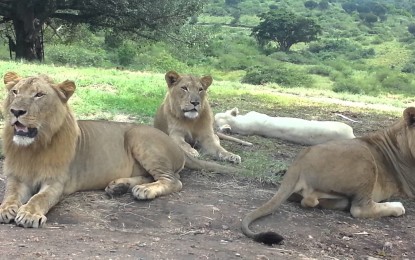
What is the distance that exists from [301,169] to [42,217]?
71.4 inches

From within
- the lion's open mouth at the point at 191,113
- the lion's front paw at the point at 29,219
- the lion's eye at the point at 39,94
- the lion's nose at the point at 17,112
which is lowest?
the lion's front paw at the point at 29,219

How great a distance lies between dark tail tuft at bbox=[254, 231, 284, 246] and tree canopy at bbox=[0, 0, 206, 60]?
46.4 feet

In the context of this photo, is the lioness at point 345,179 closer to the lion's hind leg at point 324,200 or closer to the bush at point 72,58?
the lion's hind leg at point 324,200

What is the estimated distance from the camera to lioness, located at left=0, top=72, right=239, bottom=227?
13.5 ft

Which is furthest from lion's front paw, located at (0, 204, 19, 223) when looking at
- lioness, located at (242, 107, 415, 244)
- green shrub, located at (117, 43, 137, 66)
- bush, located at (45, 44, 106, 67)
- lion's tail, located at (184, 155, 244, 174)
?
green shrub, located at (117, 43, 137, 66)

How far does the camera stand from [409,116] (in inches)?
197

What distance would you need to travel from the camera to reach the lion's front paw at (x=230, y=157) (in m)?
6.06

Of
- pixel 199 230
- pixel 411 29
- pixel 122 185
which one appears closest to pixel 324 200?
pixel 199 230

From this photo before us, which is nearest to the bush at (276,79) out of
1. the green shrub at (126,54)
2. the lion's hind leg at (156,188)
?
the green shrub at (126,54)

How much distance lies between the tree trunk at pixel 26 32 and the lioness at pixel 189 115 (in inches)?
462

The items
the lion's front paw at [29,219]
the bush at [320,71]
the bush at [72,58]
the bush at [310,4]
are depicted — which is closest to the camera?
the lion's front paw at [29,219]

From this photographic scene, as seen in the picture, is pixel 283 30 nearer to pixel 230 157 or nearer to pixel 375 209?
pixel 230 157

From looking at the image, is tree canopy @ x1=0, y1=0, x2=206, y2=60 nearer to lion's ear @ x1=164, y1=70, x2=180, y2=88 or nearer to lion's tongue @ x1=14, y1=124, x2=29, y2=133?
lion's ear @ x1=164, y1=70, x2=180, y2=88

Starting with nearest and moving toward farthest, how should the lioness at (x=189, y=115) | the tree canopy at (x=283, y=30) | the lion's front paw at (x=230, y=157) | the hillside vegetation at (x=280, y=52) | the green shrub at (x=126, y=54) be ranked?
1. the lion's front paw at (x=230, y=157)
2. the lioness at (x=189, y=115)
3. the hillside vegetation at (x=280, y=52)
4. the green shrub at (x=126, y=54)
5. the tree canopy at (x=283, y=30)
